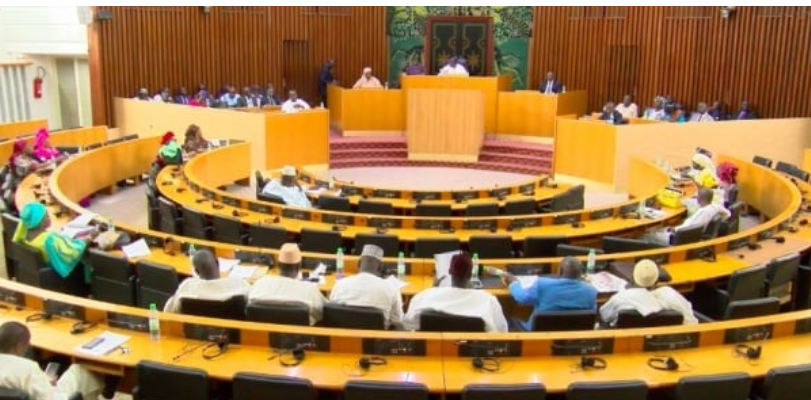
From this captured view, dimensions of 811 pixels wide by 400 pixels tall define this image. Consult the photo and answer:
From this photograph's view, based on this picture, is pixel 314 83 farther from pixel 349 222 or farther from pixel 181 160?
pixel 349 222

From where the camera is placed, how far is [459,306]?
483 cm

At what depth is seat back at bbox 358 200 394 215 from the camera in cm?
880

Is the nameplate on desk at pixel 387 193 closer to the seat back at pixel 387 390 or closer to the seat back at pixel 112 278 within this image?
the seat back at pixel 112 278

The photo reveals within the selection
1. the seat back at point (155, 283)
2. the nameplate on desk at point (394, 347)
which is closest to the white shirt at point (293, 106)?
the seat back at point (155, 283)

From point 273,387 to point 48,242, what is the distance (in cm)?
349

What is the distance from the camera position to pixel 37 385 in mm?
3758

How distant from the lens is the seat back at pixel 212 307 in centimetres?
497

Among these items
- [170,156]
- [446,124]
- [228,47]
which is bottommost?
[170,156]

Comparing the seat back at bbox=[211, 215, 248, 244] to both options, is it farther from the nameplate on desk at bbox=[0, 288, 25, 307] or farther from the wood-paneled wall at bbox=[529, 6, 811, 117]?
the wood-paneled wall at bbox=[529, 6, 811, 117]

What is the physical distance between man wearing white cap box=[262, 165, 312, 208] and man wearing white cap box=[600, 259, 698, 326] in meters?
4.95

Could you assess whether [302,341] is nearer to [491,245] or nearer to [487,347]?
[487,347]

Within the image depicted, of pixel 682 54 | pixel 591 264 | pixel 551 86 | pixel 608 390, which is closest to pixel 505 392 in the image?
pixel 608 390

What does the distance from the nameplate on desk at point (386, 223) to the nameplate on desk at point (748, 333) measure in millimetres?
3863

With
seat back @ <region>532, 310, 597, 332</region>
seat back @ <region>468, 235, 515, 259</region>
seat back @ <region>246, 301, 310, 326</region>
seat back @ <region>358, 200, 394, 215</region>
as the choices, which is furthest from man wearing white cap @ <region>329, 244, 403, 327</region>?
seat back @ <region>358, 200, 394, 215</region>
